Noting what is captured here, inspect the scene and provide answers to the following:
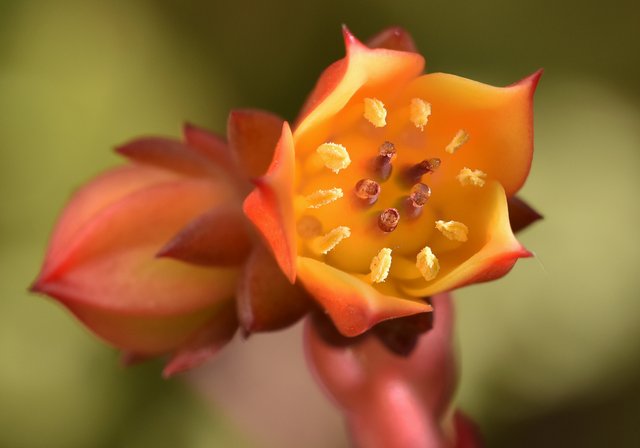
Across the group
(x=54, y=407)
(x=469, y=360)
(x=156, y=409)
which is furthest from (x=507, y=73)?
(x=54, y=407)

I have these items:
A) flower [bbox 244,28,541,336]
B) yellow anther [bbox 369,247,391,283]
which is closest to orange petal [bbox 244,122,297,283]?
flower [bbox 244,28,541,336]

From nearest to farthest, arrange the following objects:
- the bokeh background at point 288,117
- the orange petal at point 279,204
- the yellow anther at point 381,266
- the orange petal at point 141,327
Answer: the orange petal at point 279,204
the yellow anther at point 381,266
the orange petal at point 141,327
the bokeh background at point 288,117

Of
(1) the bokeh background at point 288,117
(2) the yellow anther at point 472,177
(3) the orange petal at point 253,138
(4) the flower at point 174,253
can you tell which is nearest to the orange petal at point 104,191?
(4) the flower at point 174,253

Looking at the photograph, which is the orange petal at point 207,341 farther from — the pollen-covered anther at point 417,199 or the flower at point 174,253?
the pollen-covered anther at point 417,199

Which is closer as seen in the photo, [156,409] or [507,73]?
[156,409]

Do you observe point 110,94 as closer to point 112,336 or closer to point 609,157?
point 112,336

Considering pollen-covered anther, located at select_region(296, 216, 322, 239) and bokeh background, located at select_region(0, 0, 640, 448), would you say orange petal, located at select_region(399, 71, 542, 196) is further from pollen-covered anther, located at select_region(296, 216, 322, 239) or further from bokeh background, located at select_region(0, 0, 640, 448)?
bokeh background, located at select_region(0, 0, 640, 448)

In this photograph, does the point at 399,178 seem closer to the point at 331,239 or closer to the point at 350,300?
the point at 331,239
